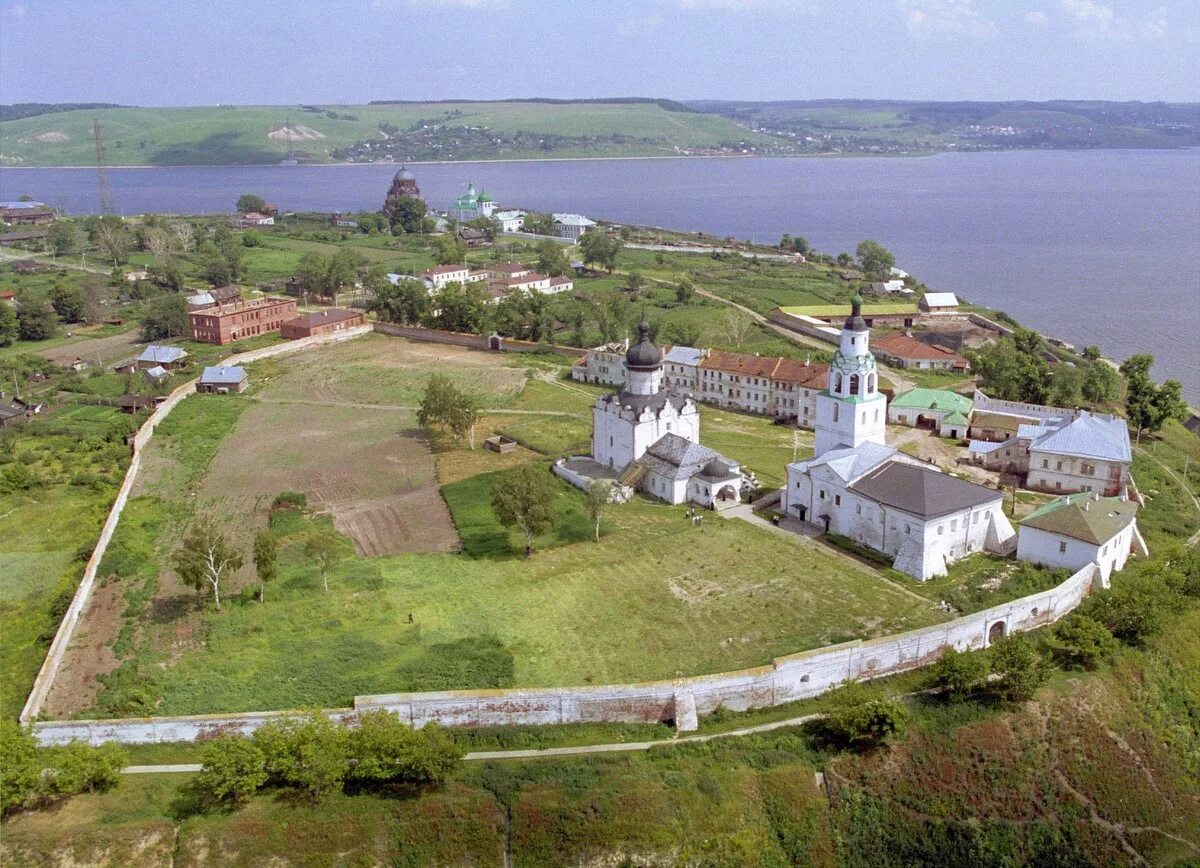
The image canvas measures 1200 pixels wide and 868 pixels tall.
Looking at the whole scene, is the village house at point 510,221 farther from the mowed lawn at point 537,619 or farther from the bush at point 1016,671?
the bush at point 1016,671

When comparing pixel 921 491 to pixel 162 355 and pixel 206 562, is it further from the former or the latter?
pixel 162 355

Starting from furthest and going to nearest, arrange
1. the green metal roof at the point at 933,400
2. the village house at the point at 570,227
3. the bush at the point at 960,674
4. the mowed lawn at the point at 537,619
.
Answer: the village house at the point at 570,227, the green metal roof at the point at 933,400, the mowed lawn at the point at 537,619, the bush at the point at 960,674

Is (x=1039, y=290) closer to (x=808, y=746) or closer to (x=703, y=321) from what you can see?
(x=703, y=321)

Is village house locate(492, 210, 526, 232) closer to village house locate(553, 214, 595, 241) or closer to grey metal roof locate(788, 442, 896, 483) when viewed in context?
village house locate(553, 214, 595, 241)

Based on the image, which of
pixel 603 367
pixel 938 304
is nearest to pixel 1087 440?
pixel 603 367

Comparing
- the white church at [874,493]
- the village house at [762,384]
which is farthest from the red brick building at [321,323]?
the white church at [874,493]

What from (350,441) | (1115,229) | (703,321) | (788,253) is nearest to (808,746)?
(350,441)
